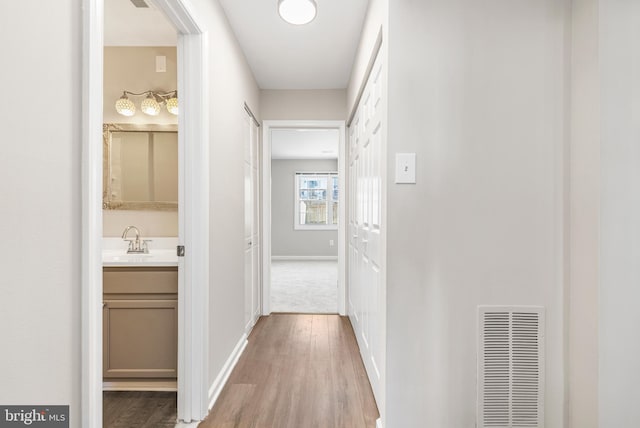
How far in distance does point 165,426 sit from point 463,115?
7.11ft

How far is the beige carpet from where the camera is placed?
14.4 feet

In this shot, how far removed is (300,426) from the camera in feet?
6.27

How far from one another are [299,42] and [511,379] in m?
2.72

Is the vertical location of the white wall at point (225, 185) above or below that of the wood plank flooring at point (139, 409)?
above

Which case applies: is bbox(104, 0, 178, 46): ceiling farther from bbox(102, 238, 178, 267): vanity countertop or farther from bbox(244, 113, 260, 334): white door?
bbox(102, 238, 178, 267): vanity countertop

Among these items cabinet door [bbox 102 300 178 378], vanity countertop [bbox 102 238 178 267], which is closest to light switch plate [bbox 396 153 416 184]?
vanity countertop [bbox 102 238 178 267]

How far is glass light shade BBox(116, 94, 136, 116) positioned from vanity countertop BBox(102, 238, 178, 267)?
991 mm

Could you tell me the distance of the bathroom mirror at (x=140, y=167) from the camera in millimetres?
2787

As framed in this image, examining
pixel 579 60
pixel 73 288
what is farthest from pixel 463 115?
pixel 73 288

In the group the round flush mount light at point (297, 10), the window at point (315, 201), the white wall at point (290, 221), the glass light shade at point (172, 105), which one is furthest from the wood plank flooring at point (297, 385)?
the window at point (315, 201)

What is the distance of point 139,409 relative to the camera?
6.75 feet

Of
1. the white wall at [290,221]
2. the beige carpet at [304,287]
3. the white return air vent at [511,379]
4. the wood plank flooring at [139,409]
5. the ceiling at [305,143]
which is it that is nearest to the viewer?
the white return air vent at [511,379]

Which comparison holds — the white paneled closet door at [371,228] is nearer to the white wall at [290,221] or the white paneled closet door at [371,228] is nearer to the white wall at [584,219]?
the white wall at [584,219]

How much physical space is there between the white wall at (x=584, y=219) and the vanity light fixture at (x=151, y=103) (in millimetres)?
2553
